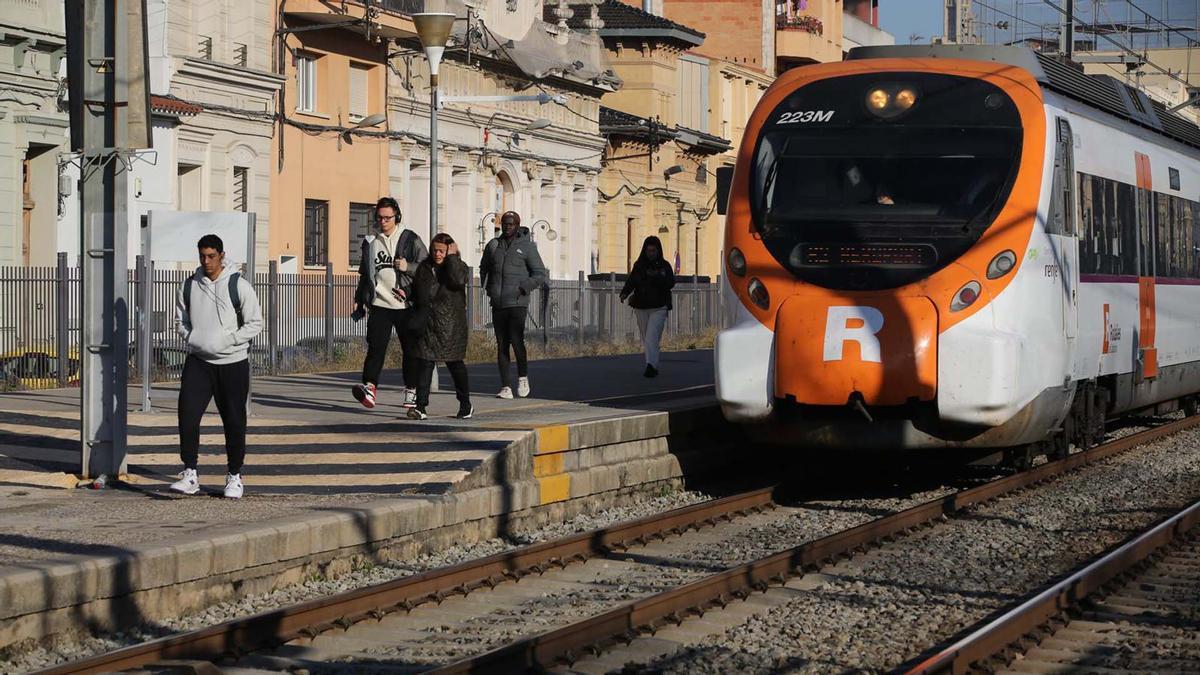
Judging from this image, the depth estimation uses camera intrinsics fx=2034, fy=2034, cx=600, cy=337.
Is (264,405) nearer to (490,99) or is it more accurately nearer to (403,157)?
(490,99)

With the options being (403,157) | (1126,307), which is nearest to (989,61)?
(1126,307)

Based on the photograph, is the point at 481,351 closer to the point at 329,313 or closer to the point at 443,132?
the point at 329,313

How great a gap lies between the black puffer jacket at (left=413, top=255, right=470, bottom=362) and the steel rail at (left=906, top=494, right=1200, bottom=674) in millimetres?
5727

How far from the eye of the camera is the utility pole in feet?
44.9

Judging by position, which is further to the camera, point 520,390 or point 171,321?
point 171,321

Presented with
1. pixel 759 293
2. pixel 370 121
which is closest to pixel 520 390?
pixel 759 293

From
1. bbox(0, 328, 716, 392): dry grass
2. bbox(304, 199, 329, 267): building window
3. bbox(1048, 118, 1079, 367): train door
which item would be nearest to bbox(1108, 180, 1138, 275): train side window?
bbox(1048, 118, 1079, 367): train door

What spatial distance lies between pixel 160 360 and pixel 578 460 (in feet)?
35.8

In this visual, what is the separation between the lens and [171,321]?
27016mm

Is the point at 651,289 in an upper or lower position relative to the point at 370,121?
lower

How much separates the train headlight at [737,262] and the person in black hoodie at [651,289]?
7238 millimetres

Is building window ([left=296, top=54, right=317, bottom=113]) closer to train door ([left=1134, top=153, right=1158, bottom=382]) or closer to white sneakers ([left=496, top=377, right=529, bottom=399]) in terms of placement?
white sneakers ([left=496, top=377, right=529, bottom=399])

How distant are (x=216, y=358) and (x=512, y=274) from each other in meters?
6.03

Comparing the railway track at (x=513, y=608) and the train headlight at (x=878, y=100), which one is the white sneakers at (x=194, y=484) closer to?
the railway track at (x=513, y=608)
